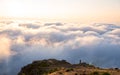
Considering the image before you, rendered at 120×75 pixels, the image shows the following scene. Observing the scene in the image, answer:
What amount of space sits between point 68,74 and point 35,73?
33.8 metres

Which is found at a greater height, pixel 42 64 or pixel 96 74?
pixel 96 74

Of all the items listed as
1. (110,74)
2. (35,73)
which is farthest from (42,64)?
(110,74)

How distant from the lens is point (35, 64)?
117m

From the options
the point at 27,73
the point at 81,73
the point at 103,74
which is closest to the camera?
the point at 103,74

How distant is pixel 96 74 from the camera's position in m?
63.9

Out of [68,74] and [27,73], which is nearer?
[68,74]

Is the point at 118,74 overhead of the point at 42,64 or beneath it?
overhead

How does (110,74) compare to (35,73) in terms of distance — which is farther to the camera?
(35,73)

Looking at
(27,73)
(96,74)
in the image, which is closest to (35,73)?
(27,73)

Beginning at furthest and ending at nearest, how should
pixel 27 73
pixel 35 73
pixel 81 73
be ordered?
1. pixel 27 73
2. pixel 35 73
3. pixel 81 73

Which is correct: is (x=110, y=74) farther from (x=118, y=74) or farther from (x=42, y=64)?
(x=42, y=64)

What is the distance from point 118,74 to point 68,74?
9789 mm

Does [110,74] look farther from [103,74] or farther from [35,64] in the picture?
[35,64]

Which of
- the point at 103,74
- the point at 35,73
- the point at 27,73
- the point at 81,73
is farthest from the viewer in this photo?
the point at 27,73
